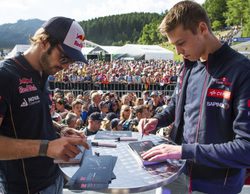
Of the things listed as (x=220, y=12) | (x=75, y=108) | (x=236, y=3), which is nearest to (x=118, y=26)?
(x=220, y=12)

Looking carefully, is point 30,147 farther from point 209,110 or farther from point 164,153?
point 209,110

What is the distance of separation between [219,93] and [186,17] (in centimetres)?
55

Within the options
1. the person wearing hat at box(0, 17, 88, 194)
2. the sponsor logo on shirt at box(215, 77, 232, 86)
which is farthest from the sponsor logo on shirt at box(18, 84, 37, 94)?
the sponsor logo on shirt at box(215, 77, 232, 86)

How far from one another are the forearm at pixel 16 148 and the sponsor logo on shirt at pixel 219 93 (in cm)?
115

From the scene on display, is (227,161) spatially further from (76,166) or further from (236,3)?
(236,3)

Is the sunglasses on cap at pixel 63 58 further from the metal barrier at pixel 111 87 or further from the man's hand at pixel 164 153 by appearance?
the metal barrier at pixel 111 87

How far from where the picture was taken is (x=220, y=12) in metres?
101

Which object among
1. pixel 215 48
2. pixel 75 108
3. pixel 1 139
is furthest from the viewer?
pixel 75 108

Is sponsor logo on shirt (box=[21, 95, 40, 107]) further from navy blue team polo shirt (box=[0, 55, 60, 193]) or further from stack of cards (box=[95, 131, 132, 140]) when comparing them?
stack of cards (box=[95, 131, 132, 140])

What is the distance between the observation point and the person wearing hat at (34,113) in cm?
196

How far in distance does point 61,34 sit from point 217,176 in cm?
145

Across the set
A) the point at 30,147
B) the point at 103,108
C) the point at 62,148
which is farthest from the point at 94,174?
the point at 103,108

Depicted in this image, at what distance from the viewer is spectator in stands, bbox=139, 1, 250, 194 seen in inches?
78.7

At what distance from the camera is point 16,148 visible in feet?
6.40
